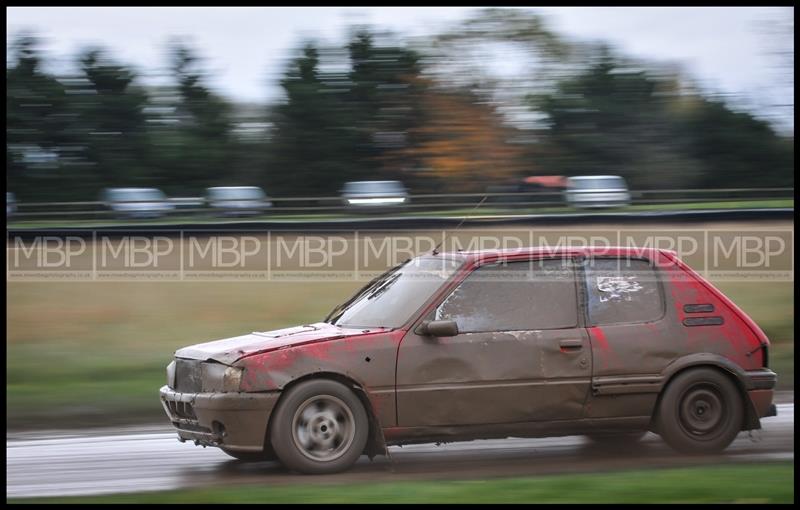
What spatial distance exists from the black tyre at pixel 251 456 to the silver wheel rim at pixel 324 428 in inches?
12.7

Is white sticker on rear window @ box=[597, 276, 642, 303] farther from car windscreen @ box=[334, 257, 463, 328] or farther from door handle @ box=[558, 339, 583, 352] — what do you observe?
car windscreen @ box=[334, 257, 463, 328]

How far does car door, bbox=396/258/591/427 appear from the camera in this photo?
742 centimetres

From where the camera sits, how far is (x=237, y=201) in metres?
31.1

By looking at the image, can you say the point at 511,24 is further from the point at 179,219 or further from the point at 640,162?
the point at 179,219

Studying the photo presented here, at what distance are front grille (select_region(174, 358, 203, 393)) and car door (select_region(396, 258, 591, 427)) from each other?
1.47m

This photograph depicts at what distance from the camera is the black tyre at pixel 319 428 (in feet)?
23.5

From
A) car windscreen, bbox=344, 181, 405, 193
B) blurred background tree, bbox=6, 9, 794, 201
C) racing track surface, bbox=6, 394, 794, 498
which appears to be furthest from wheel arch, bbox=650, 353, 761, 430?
blurred background tree, bbox=6, 9, 794, 201

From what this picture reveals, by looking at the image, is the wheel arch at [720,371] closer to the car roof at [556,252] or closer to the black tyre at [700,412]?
the black tyre at [700,412]

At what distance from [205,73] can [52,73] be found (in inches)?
280

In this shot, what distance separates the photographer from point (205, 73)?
5003cm

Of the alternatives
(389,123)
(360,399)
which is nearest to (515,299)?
(360,399)

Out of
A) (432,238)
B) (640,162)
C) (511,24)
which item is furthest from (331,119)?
(432,238)

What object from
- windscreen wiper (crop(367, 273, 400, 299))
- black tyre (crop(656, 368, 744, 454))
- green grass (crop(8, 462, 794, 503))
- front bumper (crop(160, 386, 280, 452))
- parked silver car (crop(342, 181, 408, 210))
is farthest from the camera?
parked silver car (crop(342, 181, 408, 210))

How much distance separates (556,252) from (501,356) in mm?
1035
